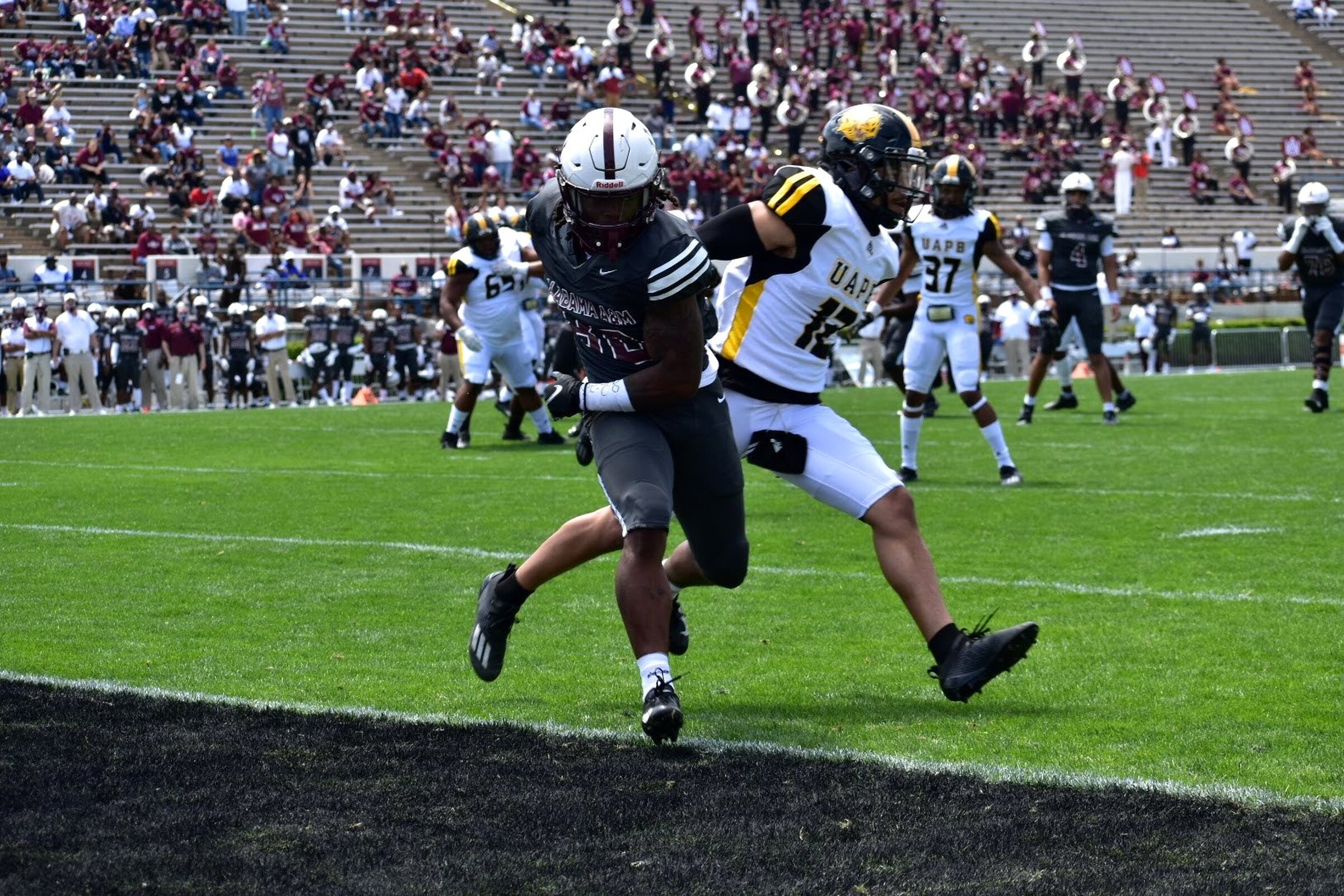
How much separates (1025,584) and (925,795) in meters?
3.45

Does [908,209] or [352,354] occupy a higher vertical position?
[908,209]

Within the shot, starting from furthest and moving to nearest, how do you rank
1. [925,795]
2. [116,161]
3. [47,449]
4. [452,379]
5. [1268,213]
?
[1268,213] → [116,161] → [452,379] → [47,449] → [925,795]

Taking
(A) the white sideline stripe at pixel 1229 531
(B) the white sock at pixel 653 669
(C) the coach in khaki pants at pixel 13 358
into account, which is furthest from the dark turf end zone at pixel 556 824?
(C) the coach in khaki pants at pixel 13 358

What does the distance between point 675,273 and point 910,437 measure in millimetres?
7545

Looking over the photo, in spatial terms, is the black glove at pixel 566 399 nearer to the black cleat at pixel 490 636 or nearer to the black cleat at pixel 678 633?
the black cleat at pixel 490 636

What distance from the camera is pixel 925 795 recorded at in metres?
4.25

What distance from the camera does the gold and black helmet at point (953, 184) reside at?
1219cm

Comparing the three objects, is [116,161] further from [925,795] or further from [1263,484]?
[925,795]

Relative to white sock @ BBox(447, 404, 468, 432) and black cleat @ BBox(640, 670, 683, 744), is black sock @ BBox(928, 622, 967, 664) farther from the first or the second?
white sock @ BBox(447, 404, 468, 432)

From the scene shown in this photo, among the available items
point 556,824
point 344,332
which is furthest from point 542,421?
point 556,824

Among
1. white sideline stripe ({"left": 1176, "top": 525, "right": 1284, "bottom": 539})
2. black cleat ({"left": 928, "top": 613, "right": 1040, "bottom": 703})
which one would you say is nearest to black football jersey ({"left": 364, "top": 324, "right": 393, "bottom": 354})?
white sideline stripe ({"left": 1176, "top": 525, "right": 1284, "bottom": 539})

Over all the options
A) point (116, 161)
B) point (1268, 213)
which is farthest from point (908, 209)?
point (1268, 213)

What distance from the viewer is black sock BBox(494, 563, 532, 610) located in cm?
553

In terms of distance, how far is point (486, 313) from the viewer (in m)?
15.6
